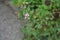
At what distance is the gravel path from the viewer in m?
3.00

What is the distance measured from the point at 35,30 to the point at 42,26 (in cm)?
11

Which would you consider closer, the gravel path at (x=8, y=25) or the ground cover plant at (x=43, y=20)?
the ground cover plant at (x=43, y=20)

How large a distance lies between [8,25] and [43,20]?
678 millimetres

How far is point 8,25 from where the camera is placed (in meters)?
3.22

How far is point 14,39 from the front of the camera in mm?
2951

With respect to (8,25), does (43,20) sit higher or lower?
higher

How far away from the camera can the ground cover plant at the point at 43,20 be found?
270 centimetres

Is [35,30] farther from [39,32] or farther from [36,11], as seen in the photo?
[36,11]

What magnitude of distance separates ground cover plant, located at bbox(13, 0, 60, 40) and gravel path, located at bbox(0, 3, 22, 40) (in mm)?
175

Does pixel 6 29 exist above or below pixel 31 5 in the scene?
below

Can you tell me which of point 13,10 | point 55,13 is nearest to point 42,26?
point 55,13

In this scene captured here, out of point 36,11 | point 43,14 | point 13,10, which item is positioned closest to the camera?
point 43,14

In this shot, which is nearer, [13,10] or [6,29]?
[6,29]

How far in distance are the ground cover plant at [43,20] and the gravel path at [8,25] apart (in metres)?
0.18
